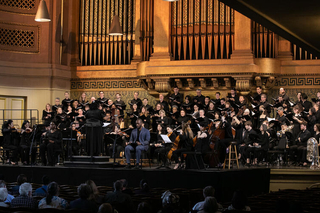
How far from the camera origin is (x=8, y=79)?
46.8ft

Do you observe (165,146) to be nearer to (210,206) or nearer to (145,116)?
(145,116)

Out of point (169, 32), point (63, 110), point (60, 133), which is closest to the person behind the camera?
point (60, 133)

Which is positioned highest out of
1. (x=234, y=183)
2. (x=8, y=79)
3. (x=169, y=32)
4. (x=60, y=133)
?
(x=169, y=32)

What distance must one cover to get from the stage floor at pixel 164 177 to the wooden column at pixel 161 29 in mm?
5090

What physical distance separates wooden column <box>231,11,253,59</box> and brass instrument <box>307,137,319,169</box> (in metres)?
3.38

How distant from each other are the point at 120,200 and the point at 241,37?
28.5ft

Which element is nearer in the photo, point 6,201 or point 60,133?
point 6,201

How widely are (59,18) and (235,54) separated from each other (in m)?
5.47

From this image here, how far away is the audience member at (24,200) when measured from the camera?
17.3ft

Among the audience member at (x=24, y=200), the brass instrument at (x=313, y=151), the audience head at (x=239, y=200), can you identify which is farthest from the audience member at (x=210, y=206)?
the brass instrument at (x=313, y=151)

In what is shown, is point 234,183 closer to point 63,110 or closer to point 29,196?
point 29,196

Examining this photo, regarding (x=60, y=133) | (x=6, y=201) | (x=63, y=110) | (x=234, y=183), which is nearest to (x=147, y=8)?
(x=63, y=110)

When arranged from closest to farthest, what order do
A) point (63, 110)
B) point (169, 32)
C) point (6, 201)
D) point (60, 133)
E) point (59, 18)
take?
point (6, 201)
point (60, 133)
point (63, 110)
point (169, 32)
point (59, 18)

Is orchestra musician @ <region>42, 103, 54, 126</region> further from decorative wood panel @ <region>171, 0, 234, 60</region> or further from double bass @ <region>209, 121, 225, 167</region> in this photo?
double bass @ <region>209, 121, 225, 167</region>
